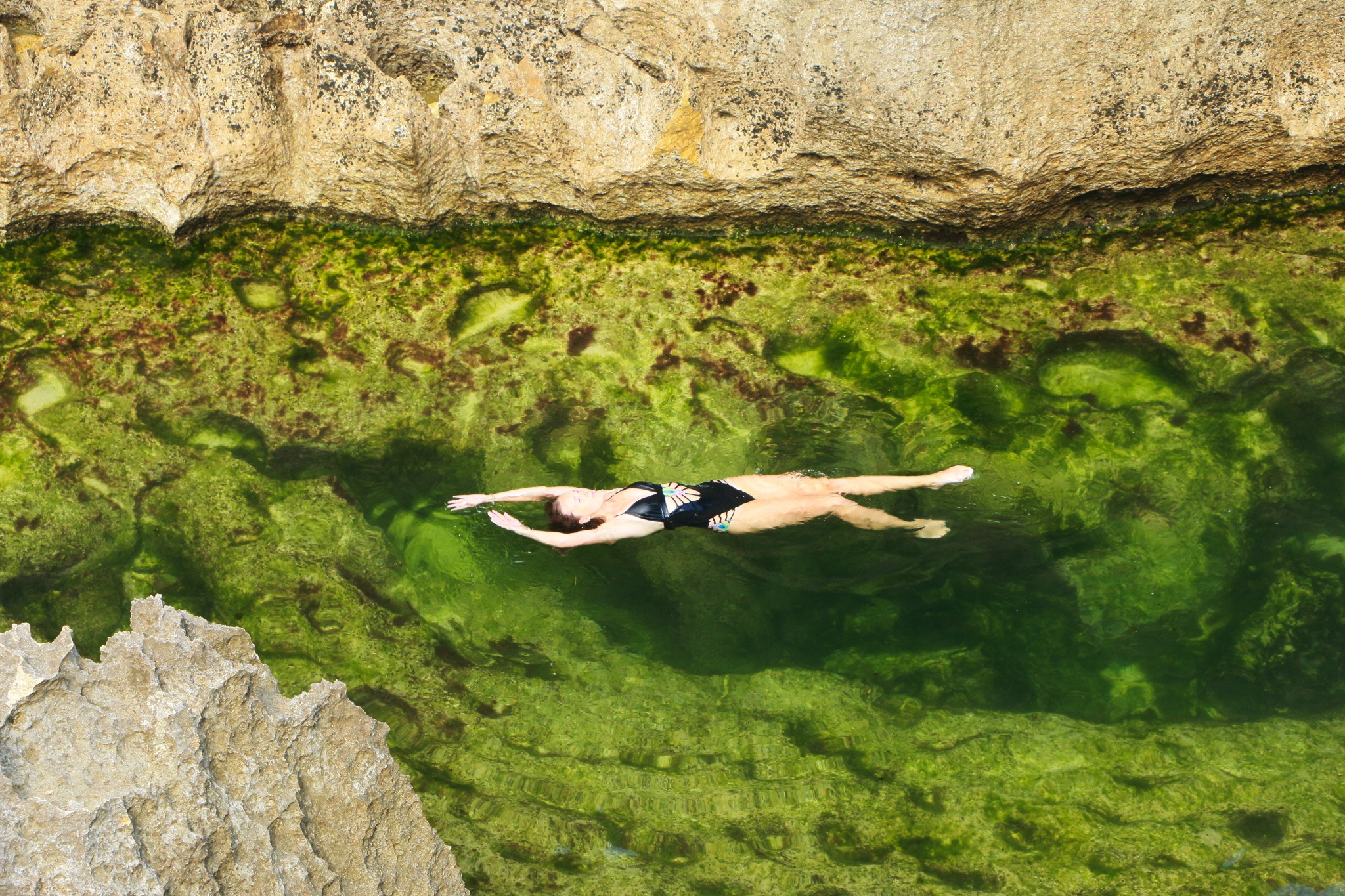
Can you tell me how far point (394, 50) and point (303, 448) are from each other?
72.7 inches

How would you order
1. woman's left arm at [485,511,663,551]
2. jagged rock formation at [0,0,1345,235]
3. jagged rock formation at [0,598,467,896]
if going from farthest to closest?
jagged rock formation at [0,0,1345,235]
woman's left arm at [485,511,663,551]
jagged rock formation at [0,598,467,896]

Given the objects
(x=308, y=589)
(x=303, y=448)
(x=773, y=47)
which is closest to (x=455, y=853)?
(x=308, y=589)

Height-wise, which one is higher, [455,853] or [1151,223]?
[1151,223]

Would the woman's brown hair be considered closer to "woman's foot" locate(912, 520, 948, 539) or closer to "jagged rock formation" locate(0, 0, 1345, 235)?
"woman's foot" locate(912, 520, 948, 539)

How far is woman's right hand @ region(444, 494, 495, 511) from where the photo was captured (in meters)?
4.20

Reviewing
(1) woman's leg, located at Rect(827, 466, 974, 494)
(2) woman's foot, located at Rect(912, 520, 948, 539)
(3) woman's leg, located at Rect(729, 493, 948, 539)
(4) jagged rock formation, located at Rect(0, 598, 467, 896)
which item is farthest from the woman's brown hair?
(4) jagged rock formation, located at Rect(0, 598, 467, 896)

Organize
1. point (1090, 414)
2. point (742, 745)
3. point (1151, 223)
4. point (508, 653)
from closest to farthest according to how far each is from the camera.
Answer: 1. point (742, 745)
2. point (508, 653)
3. point (1090, 414)
4. point (1151, 223)

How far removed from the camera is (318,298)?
4.83 meters

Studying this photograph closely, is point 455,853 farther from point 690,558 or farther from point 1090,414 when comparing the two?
point 1090,414

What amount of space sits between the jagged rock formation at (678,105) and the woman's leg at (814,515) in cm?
146

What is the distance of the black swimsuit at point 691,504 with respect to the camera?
409 cm

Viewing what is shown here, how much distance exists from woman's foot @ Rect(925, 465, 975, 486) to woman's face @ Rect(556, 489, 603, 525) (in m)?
1.34

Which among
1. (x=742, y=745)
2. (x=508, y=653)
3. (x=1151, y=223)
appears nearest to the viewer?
(x=742, y=745)

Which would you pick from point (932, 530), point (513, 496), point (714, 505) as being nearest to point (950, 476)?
point (932, 530)
